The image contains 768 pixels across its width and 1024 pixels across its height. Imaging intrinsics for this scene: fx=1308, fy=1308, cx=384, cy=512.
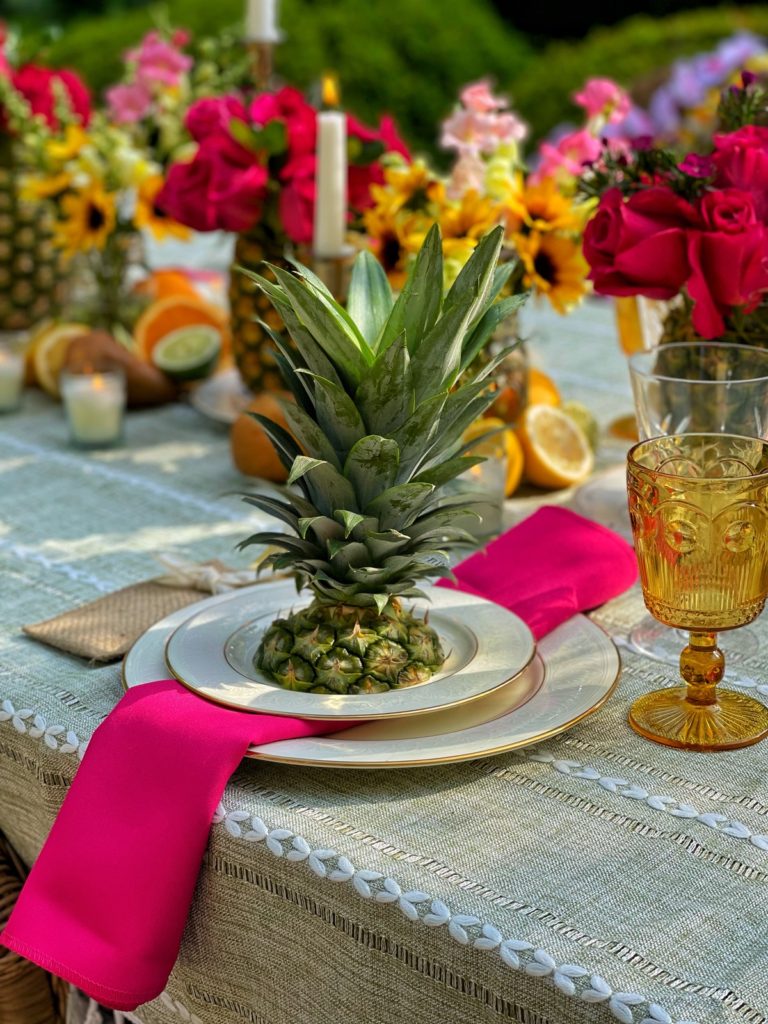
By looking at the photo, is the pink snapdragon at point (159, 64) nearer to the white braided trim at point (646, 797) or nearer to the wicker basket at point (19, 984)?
the wicker basket at point (19, 984)

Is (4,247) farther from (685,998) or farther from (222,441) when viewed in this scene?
(685,998)

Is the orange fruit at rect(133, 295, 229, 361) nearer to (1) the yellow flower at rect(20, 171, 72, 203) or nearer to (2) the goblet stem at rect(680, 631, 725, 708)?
(1) the yellow flower at rect(20, 171, 72, 203)

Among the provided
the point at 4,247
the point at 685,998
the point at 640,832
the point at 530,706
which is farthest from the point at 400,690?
the point at 4,247

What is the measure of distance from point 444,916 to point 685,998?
14 centimetres

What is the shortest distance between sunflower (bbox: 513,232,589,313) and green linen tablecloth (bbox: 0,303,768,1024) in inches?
21.8

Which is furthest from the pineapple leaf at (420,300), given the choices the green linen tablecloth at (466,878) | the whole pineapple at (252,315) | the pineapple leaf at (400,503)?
the whole pineapple at (252,315)

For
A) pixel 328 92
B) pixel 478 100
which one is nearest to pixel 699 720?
pixel 478 100

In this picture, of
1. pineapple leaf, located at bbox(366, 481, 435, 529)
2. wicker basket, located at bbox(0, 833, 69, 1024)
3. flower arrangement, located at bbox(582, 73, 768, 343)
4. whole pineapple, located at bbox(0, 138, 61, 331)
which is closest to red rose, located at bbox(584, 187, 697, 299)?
flower arrangement, located at bbox(582, 73, 768, 343)

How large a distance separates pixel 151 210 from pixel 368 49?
595 centimetres

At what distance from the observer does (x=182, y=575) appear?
1.25 metres

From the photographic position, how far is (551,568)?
1176 millimetres

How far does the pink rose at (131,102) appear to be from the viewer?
2.13m

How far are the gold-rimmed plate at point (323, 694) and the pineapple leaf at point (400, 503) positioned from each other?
0.41 feet

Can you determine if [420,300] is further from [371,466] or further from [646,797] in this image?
[646,797]
